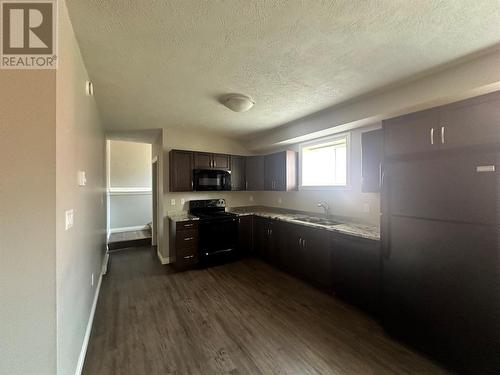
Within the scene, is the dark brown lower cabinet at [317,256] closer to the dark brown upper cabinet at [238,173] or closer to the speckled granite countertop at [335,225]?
the speckled granite countertop at [335,225]

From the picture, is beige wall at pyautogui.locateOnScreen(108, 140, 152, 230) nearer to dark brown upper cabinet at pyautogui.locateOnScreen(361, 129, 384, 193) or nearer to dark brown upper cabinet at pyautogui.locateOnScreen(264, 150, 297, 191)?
dark brown upper cabinet at pyautogui.locateOnScreen(264, 150, 297, 191)

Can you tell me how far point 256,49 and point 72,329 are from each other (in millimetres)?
2449

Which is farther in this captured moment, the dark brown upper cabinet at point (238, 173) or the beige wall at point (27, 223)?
the dark brown upper cabinet at point (238, 173)

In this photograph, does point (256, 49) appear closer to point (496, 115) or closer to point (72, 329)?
point (496, 115)

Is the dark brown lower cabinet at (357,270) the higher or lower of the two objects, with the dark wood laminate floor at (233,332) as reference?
higher

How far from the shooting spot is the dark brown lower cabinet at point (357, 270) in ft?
7.37

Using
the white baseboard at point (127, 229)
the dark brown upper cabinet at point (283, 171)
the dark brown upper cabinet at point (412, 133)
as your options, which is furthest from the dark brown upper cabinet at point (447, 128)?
the white baseboard at point (127, 229)

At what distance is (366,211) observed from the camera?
9.61 feet

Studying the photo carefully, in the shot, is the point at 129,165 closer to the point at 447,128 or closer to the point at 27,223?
the point at 27,223

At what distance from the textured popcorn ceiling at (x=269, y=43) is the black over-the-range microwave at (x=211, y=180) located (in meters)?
1.64

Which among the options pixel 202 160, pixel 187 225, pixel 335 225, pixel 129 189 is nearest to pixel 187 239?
pixel 187 225

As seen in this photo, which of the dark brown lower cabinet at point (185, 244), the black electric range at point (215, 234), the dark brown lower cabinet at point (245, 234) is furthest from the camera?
the dark brown lower cabinet at point (245, 234)

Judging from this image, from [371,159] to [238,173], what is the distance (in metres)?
2.61

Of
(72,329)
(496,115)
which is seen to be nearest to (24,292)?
(72,329)
